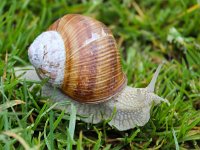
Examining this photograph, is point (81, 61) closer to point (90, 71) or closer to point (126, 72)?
point (90, 71)

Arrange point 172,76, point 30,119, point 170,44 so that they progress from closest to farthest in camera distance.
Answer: point 30,119
point 172,76
point 170,44

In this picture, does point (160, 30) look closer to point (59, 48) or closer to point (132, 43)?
point (132, 43)

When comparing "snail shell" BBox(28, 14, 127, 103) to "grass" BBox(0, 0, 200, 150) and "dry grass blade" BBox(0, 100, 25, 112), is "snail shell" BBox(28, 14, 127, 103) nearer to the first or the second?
"grass" BBox(0, 0, 200, 150)

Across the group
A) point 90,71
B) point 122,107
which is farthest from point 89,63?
point 122,107

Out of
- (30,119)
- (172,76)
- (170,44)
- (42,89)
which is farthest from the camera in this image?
(170,44)

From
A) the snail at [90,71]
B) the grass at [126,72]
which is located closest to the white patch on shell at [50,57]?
the snail at [90,71]

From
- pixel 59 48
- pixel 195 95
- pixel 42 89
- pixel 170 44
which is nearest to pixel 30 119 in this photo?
pixel 42 89

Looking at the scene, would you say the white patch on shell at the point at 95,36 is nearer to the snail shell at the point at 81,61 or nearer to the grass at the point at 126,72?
the snail shell at the point at 81,61
